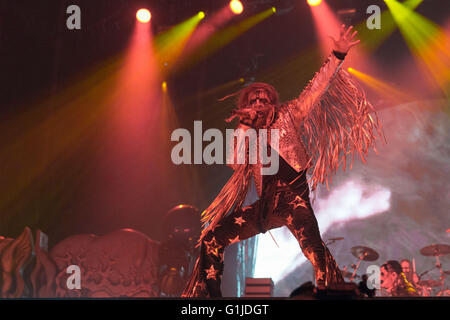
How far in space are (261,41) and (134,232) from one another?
3637mm

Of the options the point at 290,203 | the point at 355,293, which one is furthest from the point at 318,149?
the point at 355,293

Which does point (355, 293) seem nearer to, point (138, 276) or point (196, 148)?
point (138, 276)

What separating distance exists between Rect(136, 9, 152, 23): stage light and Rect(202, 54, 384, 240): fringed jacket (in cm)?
461

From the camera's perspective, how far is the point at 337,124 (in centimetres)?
336

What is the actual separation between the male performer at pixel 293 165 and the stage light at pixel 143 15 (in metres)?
4.34

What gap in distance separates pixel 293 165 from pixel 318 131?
0.39m

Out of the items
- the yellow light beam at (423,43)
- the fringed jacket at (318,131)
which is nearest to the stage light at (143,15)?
the yellow light beam at (423,43)

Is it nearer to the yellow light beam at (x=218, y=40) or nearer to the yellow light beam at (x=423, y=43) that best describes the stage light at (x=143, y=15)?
the yellow light beam at (x=218, y=40)

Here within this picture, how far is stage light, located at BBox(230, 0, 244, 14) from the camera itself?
7105mm

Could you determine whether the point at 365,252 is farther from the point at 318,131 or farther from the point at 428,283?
the point at 318,131

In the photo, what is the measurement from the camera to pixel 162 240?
7.07 meters

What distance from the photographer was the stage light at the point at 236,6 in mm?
7105
